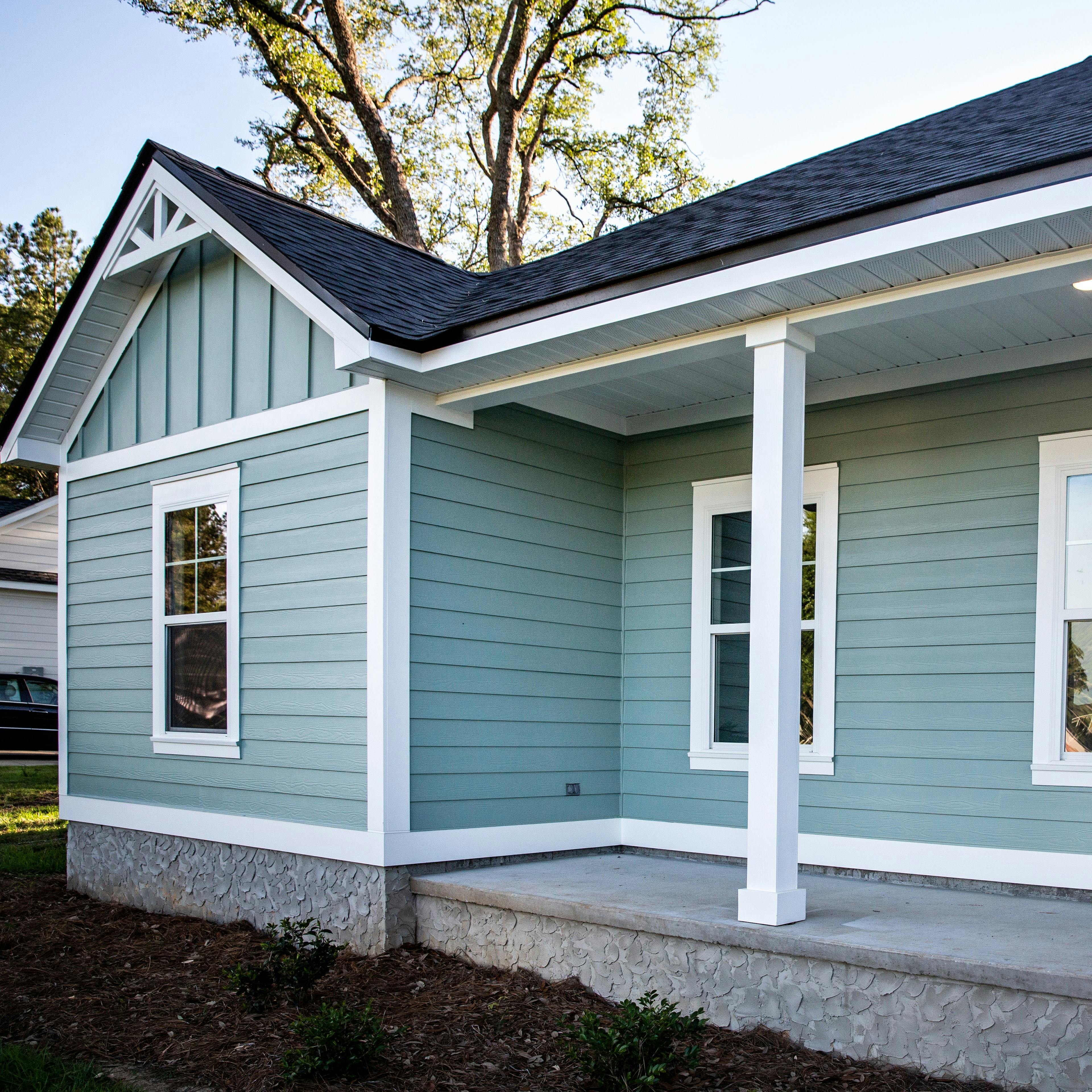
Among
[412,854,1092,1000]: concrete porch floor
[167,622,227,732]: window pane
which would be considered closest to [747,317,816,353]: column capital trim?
[412,854,1092,1000]: concrete porch floor

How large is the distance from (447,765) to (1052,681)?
9.78ft

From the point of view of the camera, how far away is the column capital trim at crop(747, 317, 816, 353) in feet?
14.7

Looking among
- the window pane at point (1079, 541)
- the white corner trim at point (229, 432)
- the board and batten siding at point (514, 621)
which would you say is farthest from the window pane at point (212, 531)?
the window pane at point (1079, 541)

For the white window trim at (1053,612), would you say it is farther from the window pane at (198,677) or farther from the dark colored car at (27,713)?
the dark colored car at (27,713)

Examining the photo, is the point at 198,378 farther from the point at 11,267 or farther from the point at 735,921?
the point at 11,267

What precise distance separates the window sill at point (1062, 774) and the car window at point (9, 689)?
1542cm

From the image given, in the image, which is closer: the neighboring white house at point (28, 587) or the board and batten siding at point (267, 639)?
the board and batten siding at point (267, 639)

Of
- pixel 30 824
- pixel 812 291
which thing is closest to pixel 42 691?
pixel 30 824

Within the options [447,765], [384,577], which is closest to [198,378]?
[384,577]

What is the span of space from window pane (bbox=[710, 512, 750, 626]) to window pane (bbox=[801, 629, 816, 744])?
0.44m

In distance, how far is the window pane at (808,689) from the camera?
5.78m

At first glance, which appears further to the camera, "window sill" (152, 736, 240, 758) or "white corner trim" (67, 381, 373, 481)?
"window sill" (152, 736, 240, 758)

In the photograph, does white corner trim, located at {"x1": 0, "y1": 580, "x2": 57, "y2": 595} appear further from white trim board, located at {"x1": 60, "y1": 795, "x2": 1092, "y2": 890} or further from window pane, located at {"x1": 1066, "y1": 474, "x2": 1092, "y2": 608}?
window pane, located at {"x1": 1066, "y1": 474, "x2": 1092, "y2": 608}

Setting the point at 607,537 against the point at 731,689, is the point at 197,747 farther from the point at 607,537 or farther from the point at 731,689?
the point at 731,689
